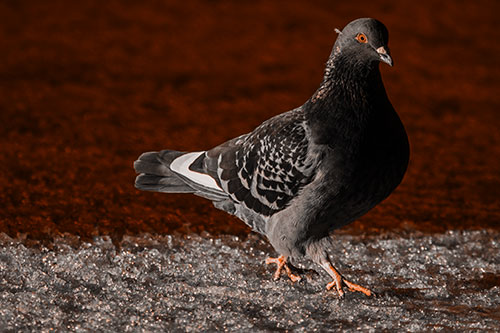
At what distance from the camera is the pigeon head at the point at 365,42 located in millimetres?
3393

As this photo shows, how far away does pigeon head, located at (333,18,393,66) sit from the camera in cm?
339

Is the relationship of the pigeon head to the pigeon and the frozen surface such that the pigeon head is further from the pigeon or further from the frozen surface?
the frozen surface

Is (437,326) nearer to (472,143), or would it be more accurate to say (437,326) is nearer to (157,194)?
(157,194)

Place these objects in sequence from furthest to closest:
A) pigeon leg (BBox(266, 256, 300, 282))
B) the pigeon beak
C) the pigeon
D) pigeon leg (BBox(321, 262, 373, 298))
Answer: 1. pigeon leg (BBox(266, 256, 300, 282))
2. pigeon leg (BBox(321, 262, 373, 298))
3. the pigeon
4. the pigeon beak

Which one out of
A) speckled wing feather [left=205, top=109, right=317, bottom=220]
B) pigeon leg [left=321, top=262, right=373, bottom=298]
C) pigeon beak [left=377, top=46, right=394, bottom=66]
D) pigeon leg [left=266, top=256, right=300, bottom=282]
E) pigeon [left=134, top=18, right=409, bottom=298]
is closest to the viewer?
pigeon beak [left=377, top=46, right=394, bottom=66]

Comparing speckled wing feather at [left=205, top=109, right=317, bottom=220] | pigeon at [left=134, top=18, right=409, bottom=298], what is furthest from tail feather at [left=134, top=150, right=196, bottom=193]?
pigeon at [left=134, top=18, right=409, bottom=298]

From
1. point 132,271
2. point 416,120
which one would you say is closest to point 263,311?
point 132,271

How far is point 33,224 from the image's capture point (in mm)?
4559

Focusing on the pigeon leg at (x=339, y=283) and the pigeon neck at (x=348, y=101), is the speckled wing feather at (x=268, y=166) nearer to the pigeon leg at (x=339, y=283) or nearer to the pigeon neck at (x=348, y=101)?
the pigeon neck at (x=348, y=101)

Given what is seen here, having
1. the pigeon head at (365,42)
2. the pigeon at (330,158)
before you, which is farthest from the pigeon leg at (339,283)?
the pigeon head at (365,42)

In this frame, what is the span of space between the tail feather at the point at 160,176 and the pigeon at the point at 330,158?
37cm

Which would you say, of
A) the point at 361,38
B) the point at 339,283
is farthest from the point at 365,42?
the point at 339,283

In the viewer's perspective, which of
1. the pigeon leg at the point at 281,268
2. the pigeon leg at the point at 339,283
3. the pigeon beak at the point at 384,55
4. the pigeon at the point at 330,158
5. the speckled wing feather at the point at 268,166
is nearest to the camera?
the pigeon beak at the point at 384,55

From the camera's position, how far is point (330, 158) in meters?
3.46
